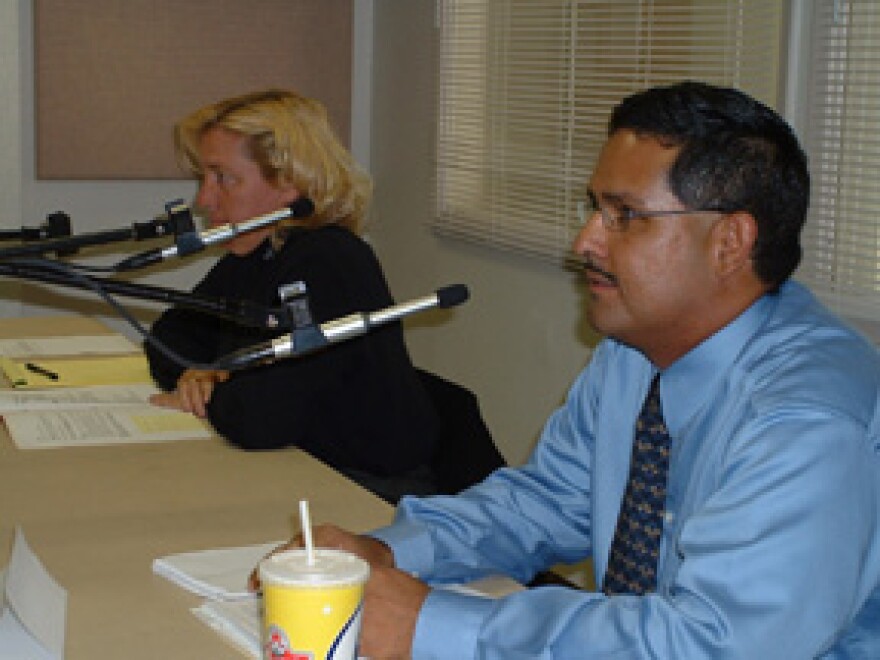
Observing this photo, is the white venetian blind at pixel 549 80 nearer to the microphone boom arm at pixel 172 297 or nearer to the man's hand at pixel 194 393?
the man's hand at pixel 194 393

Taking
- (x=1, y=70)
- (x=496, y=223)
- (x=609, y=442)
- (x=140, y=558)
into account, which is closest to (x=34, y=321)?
(x=1, y=70)

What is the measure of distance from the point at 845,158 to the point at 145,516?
1.55m

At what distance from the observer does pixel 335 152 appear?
2916 mm

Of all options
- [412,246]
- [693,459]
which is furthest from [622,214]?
[412,246]

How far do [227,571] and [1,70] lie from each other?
2866 mm

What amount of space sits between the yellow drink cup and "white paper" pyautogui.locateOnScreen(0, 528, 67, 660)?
0.40 metres

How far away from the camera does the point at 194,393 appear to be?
8.30 ft

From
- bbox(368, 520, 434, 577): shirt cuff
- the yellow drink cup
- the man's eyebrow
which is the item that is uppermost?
the man's eyebrow

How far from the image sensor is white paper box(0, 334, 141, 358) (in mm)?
3080

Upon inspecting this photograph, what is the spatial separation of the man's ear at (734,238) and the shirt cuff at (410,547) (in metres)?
0.49

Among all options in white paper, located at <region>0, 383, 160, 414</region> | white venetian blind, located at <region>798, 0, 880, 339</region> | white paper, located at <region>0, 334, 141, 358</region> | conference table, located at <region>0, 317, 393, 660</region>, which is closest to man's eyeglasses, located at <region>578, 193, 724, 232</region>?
conference table, located at <region>0, 317, 393, 660</region>

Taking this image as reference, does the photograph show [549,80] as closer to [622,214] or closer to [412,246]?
[412,246]

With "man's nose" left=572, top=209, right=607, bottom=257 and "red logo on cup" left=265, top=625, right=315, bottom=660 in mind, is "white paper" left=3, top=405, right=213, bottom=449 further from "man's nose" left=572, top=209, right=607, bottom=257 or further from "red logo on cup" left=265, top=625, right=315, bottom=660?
"red logo on cup" left=265, top=625, right=315, bottom=660

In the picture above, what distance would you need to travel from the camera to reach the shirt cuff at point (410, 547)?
1695mm
